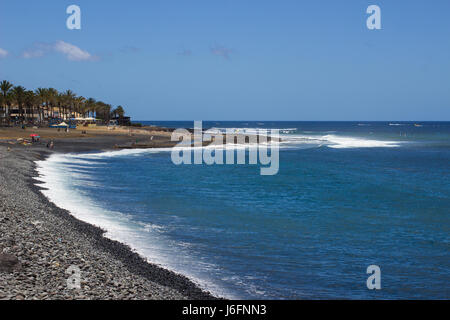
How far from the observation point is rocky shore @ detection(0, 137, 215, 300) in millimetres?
10016

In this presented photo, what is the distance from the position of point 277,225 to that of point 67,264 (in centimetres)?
1080

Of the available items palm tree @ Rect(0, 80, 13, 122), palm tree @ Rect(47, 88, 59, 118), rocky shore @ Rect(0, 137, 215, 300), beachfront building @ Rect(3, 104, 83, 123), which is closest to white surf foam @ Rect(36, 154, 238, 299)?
rocky shore @ Rect(0, 137, 215, 300)

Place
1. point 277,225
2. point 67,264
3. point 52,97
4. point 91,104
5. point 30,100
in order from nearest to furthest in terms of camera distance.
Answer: point 67,264 < point 277,225 < point 30,100 < point 52,97 < point 91,104

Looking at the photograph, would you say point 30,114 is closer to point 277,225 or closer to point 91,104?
point 91,104

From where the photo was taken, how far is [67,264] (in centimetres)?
1179

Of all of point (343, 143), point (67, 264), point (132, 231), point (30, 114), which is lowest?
point (132, 231)

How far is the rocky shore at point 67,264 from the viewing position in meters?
10.0

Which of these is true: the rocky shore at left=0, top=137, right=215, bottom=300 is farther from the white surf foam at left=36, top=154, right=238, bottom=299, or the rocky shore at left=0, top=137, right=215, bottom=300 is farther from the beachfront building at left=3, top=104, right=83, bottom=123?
the beachfront building at left=3, top=104, right=83, bottom=123

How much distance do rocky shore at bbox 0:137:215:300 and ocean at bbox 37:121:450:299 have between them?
97cm

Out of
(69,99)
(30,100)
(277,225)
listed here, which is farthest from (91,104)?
(277,225)

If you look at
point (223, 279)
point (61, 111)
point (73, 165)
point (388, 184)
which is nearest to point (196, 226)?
point (223, 279)

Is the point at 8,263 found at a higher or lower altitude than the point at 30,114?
lower

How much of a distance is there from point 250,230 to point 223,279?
20.8 feet
